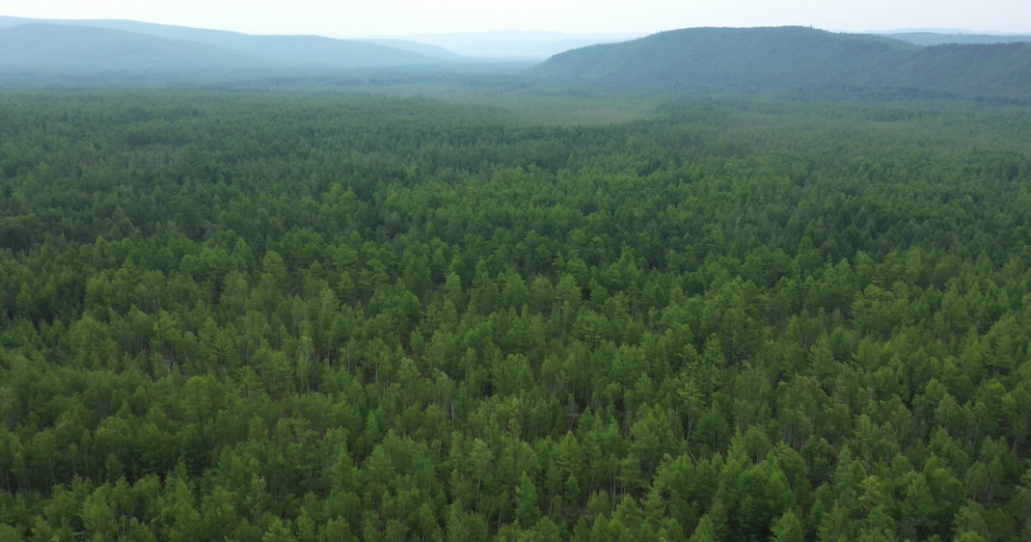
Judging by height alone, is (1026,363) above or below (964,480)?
above

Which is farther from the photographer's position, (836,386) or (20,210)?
(20,210)

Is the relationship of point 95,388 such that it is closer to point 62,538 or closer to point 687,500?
point 62,538

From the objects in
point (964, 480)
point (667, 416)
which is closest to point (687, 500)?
point (667, 416)

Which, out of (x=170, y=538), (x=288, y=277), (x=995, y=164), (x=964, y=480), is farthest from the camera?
(x=995, y=164)

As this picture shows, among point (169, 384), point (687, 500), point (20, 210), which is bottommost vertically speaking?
point (687, 500)

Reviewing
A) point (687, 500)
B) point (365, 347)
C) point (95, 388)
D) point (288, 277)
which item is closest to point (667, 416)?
point (687, 500)

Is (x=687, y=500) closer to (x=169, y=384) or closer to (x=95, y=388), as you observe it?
(x=169, y=384)

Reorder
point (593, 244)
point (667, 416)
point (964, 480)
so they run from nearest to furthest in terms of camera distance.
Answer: point (964, 480) < point (667, 416) < point (593, 244)
